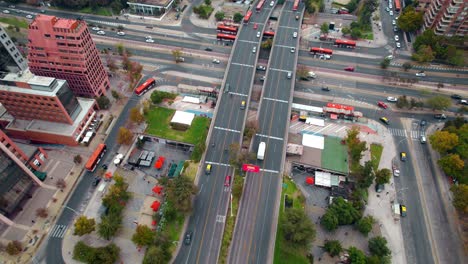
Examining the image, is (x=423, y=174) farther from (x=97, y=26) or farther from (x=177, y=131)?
(x=97, y=26)

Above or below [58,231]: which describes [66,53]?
above

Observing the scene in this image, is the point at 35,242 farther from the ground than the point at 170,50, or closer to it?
closer to it

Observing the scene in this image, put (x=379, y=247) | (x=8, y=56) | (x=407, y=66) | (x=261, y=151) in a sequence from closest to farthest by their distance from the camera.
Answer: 1. (x=379, y=247)
2. (x=261, y=151)
3. (x=8, y=56)
4. (x=407, y=66)

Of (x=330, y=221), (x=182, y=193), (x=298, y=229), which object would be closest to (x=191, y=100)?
(x=182, y=193)

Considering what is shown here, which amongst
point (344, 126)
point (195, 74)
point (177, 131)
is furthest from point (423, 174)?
point (195, 74)

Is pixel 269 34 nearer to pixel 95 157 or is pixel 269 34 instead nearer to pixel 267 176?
pixel 267 176

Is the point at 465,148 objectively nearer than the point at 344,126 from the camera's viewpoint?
Yes

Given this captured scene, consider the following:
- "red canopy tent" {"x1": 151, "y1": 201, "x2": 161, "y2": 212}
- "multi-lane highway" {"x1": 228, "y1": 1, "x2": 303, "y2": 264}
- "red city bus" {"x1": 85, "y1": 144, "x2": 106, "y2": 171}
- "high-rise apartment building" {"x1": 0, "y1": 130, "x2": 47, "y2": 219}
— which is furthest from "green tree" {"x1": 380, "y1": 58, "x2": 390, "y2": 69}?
"high-rise apartment building" {"x1": 0, "y1": 130, "x2": 47, "y2": 219}
